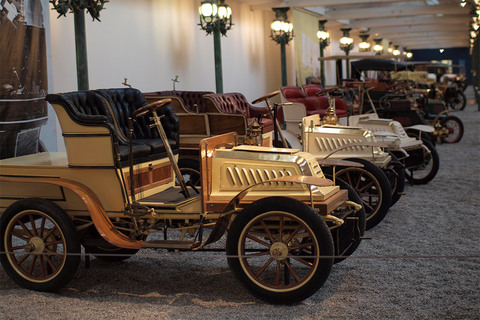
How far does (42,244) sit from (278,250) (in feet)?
5.44

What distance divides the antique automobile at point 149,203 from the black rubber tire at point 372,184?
1155mm

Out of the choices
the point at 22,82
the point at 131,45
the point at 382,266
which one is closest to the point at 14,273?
the point at 382,266

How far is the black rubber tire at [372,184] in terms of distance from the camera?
5.80 m

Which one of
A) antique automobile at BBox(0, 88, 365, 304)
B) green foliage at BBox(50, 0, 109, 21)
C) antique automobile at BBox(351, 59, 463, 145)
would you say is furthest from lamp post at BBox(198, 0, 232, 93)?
antique automobile at BBox(0, 88, 365, 304)

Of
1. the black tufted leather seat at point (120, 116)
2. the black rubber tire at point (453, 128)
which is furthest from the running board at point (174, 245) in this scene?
the black rubber tire at point (453, 128)

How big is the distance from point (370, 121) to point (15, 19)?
4.59 meters

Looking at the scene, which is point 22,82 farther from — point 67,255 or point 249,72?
point 249,72

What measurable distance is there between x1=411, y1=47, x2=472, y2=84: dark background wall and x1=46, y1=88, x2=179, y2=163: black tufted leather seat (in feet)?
173

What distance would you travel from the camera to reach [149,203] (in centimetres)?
440

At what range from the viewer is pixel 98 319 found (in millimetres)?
3770

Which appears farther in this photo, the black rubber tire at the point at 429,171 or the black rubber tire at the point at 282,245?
the black rubber tire at the point at 429,171

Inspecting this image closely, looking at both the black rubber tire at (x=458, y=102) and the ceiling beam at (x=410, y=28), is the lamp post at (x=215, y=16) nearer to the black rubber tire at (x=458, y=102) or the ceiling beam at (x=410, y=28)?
the black rubber tire at (x=458, y=102)

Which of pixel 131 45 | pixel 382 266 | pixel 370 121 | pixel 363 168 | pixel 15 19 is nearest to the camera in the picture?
pixel 382 266

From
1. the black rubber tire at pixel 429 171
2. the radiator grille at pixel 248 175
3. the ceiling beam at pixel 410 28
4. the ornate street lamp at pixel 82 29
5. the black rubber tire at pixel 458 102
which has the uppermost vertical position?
the ceiling beam at pixel 410 28
